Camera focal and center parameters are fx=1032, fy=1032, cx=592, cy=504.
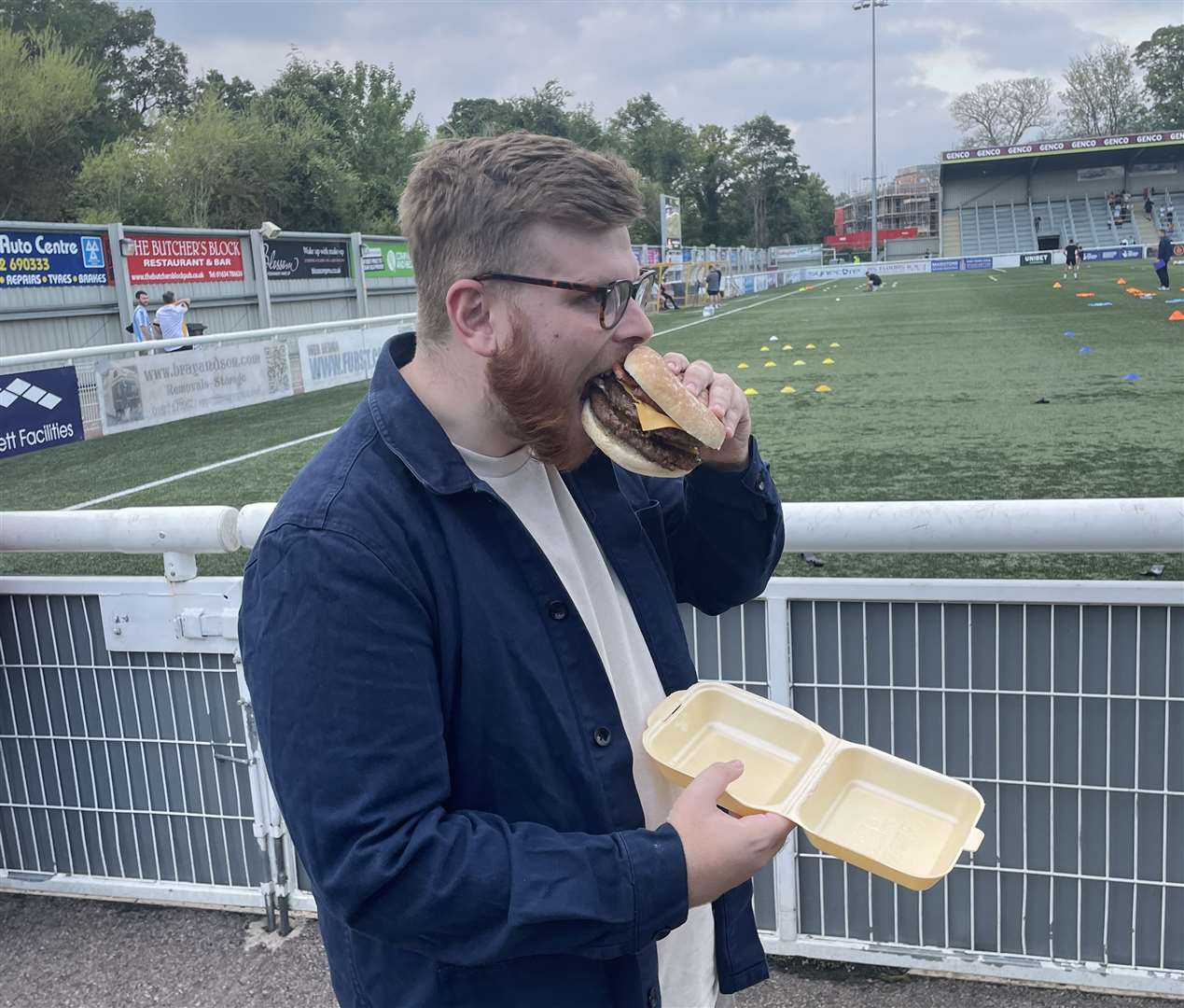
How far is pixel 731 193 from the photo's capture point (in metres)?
89.2

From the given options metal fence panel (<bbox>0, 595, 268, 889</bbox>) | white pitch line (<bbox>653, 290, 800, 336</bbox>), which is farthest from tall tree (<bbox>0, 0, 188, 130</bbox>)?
metal fence panel (<bbox>0, 595, 268, 889</bbox>)

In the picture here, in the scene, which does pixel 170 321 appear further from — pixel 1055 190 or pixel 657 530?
pixel 1055 190

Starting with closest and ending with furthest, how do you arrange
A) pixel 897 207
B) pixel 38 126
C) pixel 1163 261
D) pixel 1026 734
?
pixel 1026 734, pixel 1163 261, pixel 38 126, pixel 897 207

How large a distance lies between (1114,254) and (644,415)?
62.8 m

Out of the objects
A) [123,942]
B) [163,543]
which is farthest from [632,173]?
[123,942]

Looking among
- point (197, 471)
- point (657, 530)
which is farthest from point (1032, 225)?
point (657, 530)

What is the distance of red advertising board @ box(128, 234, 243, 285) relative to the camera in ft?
73.1

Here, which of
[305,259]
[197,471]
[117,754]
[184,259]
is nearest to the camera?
[117,754]

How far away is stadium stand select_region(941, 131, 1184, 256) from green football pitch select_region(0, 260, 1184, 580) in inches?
2089

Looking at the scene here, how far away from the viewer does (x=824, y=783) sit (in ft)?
5.08

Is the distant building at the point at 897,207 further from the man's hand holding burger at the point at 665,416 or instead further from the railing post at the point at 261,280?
the man's hand holding burger at the point at 665,416

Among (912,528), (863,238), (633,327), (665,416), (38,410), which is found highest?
(863,238)

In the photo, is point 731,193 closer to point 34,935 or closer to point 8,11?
point 8,11

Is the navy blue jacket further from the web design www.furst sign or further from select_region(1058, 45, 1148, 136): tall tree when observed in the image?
select_region(1058, 45, 1148, 136): tall tree
